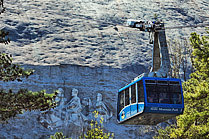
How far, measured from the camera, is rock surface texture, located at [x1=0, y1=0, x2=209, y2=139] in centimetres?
3609

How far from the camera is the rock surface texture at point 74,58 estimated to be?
36.1 m

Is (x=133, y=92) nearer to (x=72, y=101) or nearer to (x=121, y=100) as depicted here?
(x=121, y=100)

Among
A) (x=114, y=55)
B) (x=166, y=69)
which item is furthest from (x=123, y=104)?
(x=114, y=55)

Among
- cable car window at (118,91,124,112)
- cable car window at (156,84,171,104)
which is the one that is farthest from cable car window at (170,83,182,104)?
cable car window at (118,91,124,112)

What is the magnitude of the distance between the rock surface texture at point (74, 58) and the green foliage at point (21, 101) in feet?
60.6

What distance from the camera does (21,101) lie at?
14.4 metres

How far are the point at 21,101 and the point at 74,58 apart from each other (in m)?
25.0

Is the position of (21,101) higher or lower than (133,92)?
higher

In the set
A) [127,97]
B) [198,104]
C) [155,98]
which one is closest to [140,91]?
[155,98]

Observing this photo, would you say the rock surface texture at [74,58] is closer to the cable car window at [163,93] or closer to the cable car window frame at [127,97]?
the cable car window frame at [127,97]

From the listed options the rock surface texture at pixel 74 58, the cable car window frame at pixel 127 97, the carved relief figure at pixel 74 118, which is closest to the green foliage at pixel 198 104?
the cable car window frame at pixel 127 97

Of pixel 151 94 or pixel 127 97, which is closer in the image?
pixel 151 94

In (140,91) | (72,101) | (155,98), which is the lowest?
(72,101)

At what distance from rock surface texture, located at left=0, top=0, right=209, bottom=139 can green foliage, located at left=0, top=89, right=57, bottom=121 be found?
18.5 m
